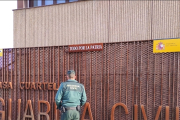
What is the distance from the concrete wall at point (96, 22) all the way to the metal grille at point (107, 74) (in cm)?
242

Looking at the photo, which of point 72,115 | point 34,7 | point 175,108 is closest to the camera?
point 72,115

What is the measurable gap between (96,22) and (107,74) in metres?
3.16

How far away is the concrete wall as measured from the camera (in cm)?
738

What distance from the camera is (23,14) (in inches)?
370

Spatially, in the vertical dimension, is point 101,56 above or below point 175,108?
above

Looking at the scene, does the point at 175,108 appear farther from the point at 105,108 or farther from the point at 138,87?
the point at 105,108

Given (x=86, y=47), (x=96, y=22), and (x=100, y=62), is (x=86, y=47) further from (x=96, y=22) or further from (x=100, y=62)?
(x=96, y=22)

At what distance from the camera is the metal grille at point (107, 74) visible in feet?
17.0

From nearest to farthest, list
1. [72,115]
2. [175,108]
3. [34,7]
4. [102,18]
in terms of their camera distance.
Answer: [72,115] → [175,108] → [102,18] → [34,7]

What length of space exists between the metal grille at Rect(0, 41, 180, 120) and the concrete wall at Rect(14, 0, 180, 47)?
2.42 m

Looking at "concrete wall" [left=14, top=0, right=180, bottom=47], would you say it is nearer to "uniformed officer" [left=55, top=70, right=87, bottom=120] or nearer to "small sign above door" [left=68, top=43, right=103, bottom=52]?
"small sign above door" [left=68, top=43, right=103, bottom=52]

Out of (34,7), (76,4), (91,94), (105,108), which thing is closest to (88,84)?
(91,94)

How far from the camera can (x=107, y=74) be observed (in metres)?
5.68

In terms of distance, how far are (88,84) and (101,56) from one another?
2.93 feet
